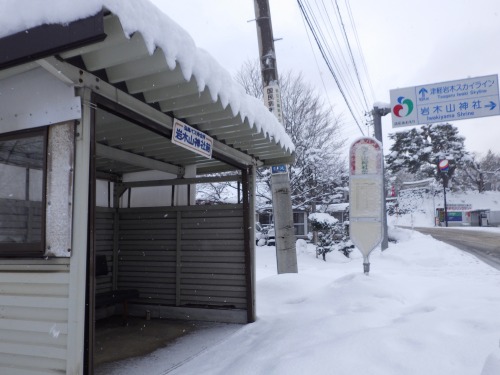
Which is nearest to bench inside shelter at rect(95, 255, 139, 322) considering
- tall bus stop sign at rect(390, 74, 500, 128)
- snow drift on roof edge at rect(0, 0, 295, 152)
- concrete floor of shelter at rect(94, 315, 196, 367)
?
concrete floor of shelter at rect(94, 315, 196, 367)

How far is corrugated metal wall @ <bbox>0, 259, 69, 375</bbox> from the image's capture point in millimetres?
2852

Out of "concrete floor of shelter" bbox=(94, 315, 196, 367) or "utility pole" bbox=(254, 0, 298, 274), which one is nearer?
"concrete floor of shelter" bbox=(94, 315, 196, 367)

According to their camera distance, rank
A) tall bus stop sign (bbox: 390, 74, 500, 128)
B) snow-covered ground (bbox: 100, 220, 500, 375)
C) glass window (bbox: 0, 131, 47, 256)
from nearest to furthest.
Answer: glass window (bbox: 0, 131, 47, 256), snow-covered ground (bbox: 100, 220, 500, 375), tall bus stop sign (bbox: 390, 74, 500, 128)

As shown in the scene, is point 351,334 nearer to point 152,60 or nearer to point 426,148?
point 152,60

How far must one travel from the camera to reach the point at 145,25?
258 cm

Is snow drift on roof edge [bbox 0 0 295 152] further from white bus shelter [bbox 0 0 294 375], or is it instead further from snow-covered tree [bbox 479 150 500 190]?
snow-covered tree [bbox 479 150 500 190]

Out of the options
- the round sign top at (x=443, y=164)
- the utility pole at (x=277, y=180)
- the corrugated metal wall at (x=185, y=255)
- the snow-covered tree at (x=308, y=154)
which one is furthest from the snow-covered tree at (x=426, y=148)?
the corrugated metal wall at (x=185, y=255)

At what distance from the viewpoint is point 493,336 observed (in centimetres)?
360

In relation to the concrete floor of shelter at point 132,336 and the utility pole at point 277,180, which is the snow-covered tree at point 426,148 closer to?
the utility pole at point 277,180

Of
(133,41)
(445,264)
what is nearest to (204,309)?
(133,41)

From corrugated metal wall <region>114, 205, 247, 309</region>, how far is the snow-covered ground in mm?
666

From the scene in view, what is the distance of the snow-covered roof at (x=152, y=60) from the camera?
2441 mm

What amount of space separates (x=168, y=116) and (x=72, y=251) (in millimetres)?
1636

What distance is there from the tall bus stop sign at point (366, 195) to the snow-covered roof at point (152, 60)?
339 cm
